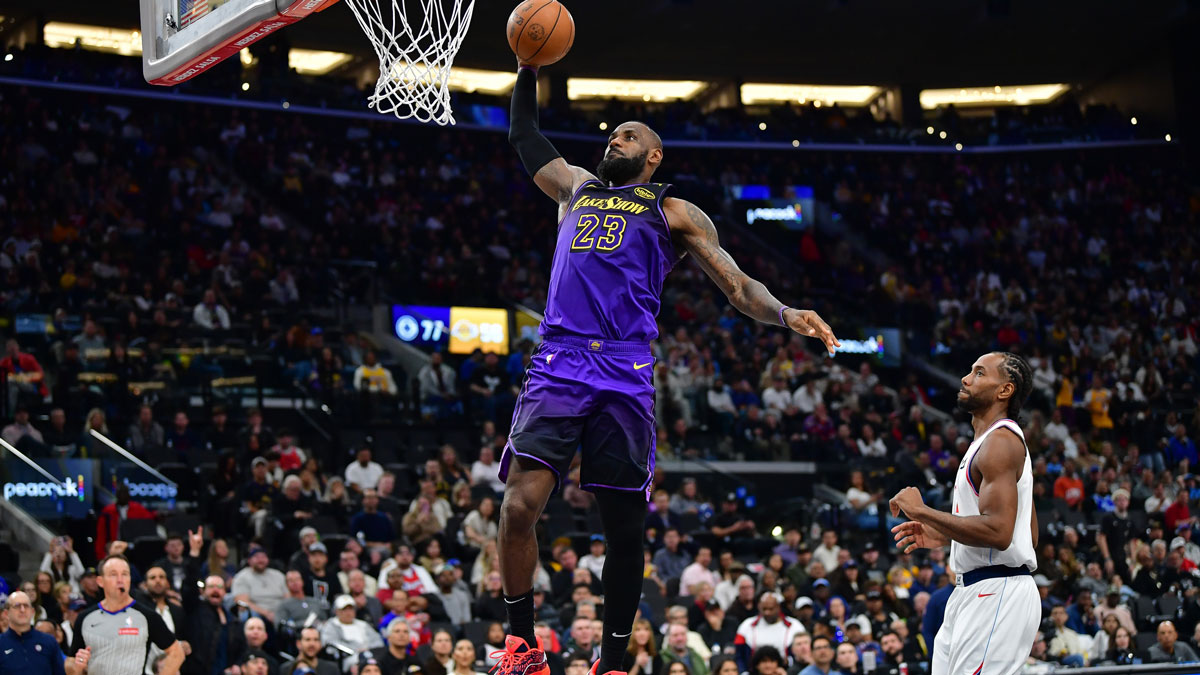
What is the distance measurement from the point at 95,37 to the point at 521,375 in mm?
15454

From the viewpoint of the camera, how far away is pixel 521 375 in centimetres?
1870

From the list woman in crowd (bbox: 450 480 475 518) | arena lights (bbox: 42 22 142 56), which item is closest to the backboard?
woman in crowd (bbox: 450 480 475 518)

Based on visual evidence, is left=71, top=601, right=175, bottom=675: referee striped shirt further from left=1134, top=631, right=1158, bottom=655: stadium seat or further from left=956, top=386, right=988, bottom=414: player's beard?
left=1134, top=631, right=1158, bottom=655: stadium seat

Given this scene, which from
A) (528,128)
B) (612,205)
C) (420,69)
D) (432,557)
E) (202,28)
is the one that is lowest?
(432,557)

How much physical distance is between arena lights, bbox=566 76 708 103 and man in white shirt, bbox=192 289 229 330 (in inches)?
623

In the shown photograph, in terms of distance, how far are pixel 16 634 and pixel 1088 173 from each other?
27.0 metres

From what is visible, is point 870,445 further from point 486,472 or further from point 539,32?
point 539,32

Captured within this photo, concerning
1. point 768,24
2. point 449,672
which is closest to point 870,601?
point 449,672

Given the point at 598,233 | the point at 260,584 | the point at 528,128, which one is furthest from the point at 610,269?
the point at 260,584

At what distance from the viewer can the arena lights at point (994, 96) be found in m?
34.3

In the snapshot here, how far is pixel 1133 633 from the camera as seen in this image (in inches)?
558

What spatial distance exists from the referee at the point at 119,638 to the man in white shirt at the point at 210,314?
30.0ft

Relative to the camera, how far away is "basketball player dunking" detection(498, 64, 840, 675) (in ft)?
17.0

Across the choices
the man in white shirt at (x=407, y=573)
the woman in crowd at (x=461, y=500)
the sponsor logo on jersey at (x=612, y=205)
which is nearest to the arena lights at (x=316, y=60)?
the woman in crowd at (x=461, y=500)
